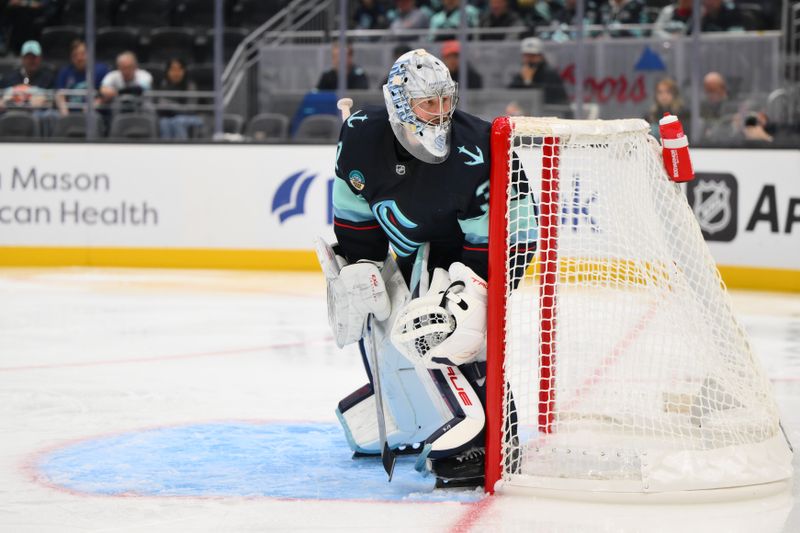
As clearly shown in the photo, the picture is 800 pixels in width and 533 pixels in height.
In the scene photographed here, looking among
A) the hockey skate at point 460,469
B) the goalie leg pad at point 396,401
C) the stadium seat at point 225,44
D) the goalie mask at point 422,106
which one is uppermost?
the stadium seat at point 225,44

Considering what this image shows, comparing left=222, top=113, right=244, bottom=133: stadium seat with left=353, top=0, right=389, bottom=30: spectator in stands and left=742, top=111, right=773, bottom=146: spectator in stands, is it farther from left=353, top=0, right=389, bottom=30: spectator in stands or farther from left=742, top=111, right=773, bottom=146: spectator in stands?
left=742, top=111, right=773, bottom=146: spectator in stands

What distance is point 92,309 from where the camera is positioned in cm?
641

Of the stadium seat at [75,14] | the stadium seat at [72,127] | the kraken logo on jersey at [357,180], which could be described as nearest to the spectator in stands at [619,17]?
the stadium seat at [72,127]

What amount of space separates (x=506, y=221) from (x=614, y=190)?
1.16ft

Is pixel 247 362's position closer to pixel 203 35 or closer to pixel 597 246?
pixel 597 246

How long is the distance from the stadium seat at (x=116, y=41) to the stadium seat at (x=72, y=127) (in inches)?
52.2

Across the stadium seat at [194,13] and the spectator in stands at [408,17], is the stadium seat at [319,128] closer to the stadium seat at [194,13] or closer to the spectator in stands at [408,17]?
the spectator in stands at [408,17]

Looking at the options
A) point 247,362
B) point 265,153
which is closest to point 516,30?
point 265,153

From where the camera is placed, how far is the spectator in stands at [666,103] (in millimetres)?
8055

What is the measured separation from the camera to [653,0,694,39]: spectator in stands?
8.27 meters

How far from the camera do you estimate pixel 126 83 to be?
930cm

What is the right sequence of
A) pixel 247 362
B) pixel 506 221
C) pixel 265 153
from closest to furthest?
pixel 506 221
pixel 247 362
pixel 265 153

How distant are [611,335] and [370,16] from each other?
6853mm

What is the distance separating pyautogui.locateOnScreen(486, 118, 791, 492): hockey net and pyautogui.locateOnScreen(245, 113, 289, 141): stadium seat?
5.85m
